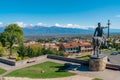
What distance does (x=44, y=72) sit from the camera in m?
21.9

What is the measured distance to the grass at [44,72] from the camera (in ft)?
67.9

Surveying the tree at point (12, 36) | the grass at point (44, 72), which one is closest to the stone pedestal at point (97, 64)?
the grass at point (44, 72)

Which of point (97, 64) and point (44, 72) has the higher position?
point (97, 64)

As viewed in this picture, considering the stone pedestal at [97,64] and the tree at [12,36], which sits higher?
the tree at [12,36]

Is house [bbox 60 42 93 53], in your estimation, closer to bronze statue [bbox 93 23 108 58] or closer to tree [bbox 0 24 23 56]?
tree [bbox 0 24 23 56]

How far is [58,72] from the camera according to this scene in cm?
2156

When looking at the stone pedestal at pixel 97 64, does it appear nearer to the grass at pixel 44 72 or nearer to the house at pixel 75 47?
the grass at pixel 44 72

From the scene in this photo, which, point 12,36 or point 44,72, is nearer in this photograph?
point 44,72

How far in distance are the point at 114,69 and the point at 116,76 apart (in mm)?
2505

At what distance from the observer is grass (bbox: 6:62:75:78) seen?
67.9ft

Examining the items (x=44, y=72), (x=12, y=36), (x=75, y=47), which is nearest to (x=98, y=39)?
(x=44, y=72)

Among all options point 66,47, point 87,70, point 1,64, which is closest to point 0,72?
point 1,64

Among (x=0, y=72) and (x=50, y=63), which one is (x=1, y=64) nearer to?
(x=0, y=72)

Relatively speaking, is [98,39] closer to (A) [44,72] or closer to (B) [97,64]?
(B) [97,64]
